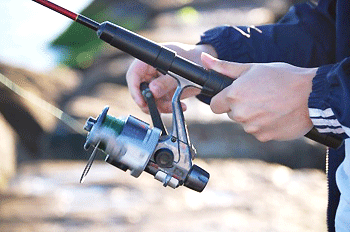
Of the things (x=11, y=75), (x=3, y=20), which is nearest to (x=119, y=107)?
(x=11, y=75)

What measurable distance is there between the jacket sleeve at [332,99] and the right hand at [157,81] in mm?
362

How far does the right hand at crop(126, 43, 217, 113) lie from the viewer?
170 centimetres

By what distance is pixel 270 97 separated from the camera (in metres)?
1.42

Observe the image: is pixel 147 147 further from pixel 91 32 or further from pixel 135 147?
pixel 91 32

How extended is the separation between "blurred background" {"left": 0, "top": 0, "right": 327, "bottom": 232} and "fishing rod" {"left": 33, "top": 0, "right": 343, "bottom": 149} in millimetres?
833

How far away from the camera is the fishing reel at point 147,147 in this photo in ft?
4.74

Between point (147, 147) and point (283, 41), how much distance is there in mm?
614

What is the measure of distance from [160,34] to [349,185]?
225 inches

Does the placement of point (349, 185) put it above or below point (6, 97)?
above

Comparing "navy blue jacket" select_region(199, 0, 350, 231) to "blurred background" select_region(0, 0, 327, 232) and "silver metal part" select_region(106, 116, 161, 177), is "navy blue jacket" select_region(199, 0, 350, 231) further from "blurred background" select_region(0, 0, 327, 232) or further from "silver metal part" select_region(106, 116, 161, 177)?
"blurred background" select_region(0, 0, 327, 232)

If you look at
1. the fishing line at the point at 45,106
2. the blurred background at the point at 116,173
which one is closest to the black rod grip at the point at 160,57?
the blurred background at the point at 116,173

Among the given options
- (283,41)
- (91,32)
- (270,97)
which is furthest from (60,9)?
(91,32)

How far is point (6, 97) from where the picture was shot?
13.0 feet

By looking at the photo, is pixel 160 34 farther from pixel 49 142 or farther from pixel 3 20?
pixel 49 142
